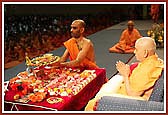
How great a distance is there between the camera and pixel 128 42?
5.75 metres

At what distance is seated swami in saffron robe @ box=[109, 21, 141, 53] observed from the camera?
18.4 ft

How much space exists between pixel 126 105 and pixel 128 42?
12.6 feet

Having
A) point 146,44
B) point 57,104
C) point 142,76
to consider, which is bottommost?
point 57,104

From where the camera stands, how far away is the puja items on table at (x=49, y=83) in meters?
2.27

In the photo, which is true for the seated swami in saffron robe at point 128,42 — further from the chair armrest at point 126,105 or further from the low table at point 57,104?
the chair armrest at point 126,105

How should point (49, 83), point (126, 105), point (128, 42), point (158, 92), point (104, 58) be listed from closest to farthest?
point (126, 105) < point (158, 92) < point (49, 83) < point (104, 58) < point (128, 42)

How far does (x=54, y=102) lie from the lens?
216 cm

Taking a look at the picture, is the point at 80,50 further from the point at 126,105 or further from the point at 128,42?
the point at 128,42

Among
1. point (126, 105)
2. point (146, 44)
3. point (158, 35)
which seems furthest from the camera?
point (158, 35)

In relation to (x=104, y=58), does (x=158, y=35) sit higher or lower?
higher

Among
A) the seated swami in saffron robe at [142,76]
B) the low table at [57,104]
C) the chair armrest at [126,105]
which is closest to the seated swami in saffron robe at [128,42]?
the low table at [57,104]

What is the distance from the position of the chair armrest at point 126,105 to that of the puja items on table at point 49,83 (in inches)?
14.1

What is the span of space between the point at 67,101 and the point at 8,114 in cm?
56

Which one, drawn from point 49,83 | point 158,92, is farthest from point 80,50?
point 158,92
